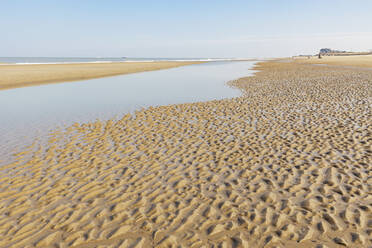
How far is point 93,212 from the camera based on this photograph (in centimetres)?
601

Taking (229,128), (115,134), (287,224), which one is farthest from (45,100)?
(287,224)

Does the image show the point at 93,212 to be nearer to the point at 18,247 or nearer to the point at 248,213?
the point at 18,247

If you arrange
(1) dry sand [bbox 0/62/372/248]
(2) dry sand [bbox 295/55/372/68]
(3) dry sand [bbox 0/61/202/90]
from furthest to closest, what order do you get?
(2) dry sand [bbox 295/55/372/68] → (3) dry sand [bbox 0/61/202/90] → (1) dry sand [bbox 0/62/372/248]

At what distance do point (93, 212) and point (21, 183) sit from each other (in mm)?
3021

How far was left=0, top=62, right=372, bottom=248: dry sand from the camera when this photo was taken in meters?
5.16

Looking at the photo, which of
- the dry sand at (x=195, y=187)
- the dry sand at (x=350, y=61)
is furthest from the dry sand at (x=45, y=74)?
the dry sand at (x=350, y=61)

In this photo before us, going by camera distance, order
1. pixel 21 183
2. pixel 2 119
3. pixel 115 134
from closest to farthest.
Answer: pixel 21 183, pixel 115 134, pixel 2 119

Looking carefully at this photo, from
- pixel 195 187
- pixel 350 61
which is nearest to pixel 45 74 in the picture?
pixel 195 187

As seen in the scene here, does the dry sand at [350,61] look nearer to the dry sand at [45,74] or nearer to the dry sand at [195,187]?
the dry sand at [45,74]

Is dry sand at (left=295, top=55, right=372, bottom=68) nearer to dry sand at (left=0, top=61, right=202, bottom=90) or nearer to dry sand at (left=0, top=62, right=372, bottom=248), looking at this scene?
dry sand at (left=0, top=61, right=202, bottom=90)

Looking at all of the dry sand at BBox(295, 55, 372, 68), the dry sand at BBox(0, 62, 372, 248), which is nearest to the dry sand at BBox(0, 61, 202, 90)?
the dry sand at BBox(0, 62, 372, 248)

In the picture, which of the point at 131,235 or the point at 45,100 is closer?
the point at 131,235

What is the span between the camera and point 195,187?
702 cm

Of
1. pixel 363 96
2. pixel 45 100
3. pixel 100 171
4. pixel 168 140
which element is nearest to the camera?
pixel 100 171
